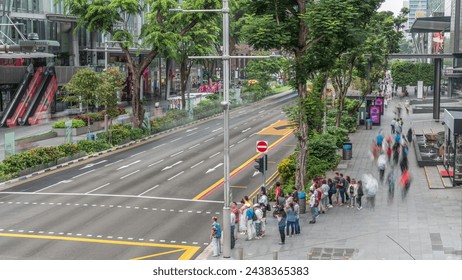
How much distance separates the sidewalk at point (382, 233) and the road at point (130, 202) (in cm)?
326

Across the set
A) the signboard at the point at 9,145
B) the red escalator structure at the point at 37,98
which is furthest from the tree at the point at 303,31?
the red escalator structure at the point at 37,98

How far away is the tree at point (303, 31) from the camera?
3288cm

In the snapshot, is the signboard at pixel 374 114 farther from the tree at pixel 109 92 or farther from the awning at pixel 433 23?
the tree at pixel 109 92

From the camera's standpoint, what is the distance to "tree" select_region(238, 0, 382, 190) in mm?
32875

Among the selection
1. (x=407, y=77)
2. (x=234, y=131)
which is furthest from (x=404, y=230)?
(x=407, y=77)

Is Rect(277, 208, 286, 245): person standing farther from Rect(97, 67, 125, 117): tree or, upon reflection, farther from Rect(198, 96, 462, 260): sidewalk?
Rect(97, 67, 125, 117): tree

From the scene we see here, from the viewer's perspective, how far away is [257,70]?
361 feet

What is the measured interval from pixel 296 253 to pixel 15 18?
183ft

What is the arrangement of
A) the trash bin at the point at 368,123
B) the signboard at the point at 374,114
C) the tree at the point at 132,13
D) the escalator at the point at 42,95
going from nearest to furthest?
1. the tree at the point at 132,13
2. the trash bin at the point at 368,123
3. the signboard at the point at 374,114
4. the escalator at the point at 42,95

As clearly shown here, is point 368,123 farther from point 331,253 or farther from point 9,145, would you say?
point 331,253

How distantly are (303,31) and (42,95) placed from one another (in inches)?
1791

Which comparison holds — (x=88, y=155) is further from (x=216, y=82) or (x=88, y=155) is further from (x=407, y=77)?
(x=216, y=82)

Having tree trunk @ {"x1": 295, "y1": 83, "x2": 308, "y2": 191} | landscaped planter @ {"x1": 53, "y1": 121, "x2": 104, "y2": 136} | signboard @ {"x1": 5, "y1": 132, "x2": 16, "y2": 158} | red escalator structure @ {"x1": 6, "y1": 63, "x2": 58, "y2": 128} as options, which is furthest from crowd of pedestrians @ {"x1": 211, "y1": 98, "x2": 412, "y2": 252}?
red escalator structure @ {"x1": 6, "y1": 63, "x2": 58, "y2": 128}

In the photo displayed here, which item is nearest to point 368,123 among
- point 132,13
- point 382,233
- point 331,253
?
point 132,13
